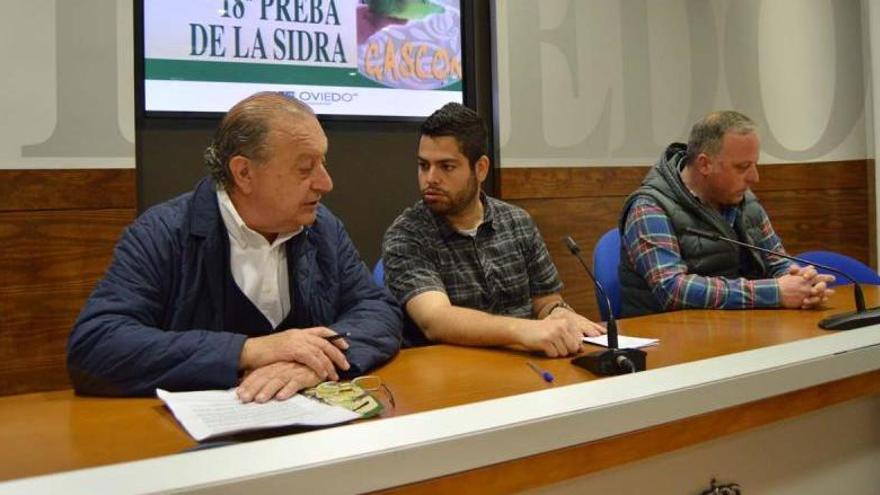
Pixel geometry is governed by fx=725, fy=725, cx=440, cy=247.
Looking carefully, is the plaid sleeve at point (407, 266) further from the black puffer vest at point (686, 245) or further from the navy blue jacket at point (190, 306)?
the black puffer vest at point (686, 245)

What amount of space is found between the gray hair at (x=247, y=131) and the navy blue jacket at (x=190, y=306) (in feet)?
0.17

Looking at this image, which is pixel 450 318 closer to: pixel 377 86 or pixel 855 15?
pixel 377 86

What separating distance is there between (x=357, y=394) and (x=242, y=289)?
51 centimetres

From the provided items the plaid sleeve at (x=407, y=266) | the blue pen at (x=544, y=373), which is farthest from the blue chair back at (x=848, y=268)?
the blue pen at (x=544, y=373)

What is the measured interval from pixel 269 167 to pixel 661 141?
2.78 meters

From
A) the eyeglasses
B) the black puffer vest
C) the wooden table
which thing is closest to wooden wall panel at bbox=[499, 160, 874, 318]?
the black puffer vest

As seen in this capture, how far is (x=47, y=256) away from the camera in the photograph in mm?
2549

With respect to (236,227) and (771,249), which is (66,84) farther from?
(771,249)

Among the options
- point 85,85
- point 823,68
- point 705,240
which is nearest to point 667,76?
point 823,68

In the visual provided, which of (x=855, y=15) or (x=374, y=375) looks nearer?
(x=374, y=375)

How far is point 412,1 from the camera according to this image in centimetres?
319

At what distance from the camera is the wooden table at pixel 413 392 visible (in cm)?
102

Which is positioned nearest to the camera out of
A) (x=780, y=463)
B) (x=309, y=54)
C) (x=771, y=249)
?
(x=780, y=463)

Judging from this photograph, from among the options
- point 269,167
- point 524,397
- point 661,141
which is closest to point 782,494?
point 524,397
